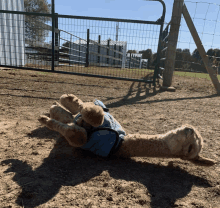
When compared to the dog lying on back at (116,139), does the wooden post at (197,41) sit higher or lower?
higher

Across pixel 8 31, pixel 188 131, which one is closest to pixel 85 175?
pixel 188 131

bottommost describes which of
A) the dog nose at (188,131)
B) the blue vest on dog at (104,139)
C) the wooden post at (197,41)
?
the blue vest on dog at (104,139)

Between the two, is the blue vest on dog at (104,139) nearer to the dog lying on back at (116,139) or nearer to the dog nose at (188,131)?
the dog lying on back at (116,139)

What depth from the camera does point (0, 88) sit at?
3.45m

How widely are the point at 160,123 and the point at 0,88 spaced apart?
293 centimetres

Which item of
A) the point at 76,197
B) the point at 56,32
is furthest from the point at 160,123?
the point at 56,32

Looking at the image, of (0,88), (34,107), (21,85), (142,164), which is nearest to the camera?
(142,164)

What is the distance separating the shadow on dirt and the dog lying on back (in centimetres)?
10

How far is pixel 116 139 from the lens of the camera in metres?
1.35

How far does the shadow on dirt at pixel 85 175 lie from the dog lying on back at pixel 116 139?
0.32 feet

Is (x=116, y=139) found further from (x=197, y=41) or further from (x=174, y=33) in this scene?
Answer: (x=197, y=41)

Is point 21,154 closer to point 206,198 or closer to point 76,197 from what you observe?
point 76,197

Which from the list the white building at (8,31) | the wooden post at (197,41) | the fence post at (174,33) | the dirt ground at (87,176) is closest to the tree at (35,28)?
the white building at (8,31)

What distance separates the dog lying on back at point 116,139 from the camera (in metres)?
1.24
